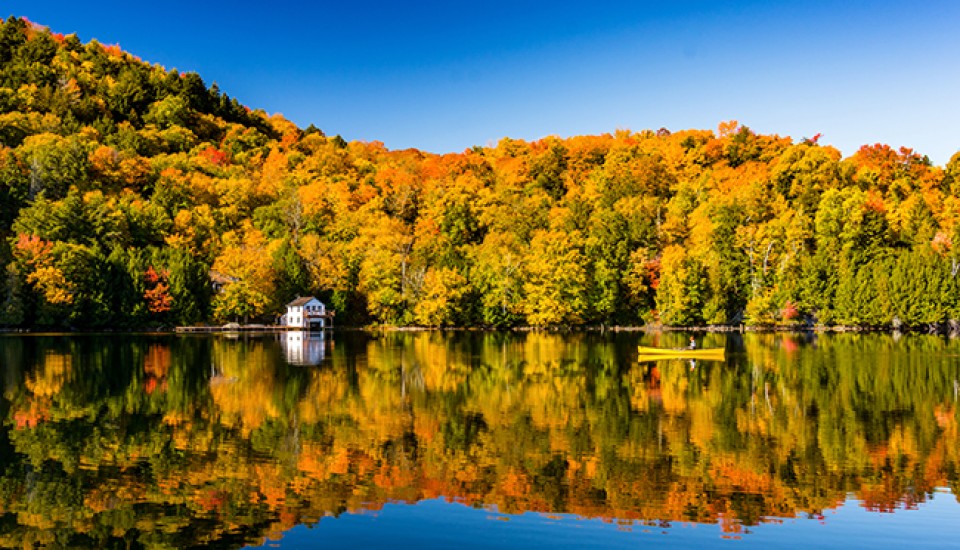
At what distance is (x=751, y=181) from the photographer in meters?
103

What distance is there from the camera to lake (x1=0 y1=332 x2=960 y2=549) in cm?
1461

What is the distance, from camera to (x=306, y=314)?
310 ft

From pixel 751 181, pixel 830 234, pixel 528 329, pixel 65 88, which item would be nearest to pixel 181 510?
pixel 528 329

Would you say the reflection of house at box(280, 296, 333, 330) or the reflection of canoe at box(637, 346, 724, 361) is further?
the reflection of house at box(280, 296, 333, 330)

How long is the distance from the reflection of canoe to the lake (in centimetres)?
995

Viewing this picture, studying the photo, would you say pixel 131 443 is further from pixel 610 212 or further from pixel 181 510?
pixel 610 212

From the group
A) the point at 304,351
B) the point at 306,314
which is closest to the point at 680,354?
the point at 304,351

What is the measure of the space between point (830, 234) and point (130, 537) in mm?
92286

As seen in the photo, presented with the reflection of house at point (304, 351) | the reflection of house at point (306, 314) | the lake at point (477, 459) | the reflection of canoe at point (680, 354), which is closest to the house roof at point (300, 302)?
the reflection of house at point (306, 314)

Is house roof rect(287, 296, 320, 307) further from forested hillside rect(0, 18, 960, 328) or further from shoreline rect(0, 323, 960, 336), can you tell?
shoreline rect(0, 323, 960, 336)

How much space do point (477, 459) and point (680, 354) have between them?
3161 centimetres

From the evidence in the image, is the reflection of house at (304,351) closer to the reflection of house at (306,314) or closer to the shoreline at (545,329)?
the shoreline at (545,329)

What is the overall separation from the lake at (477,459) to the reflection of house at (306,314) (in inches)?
2131

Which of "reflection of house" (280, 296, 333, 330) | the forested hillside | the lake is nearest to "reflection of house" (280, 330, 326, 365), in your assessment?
the lake
